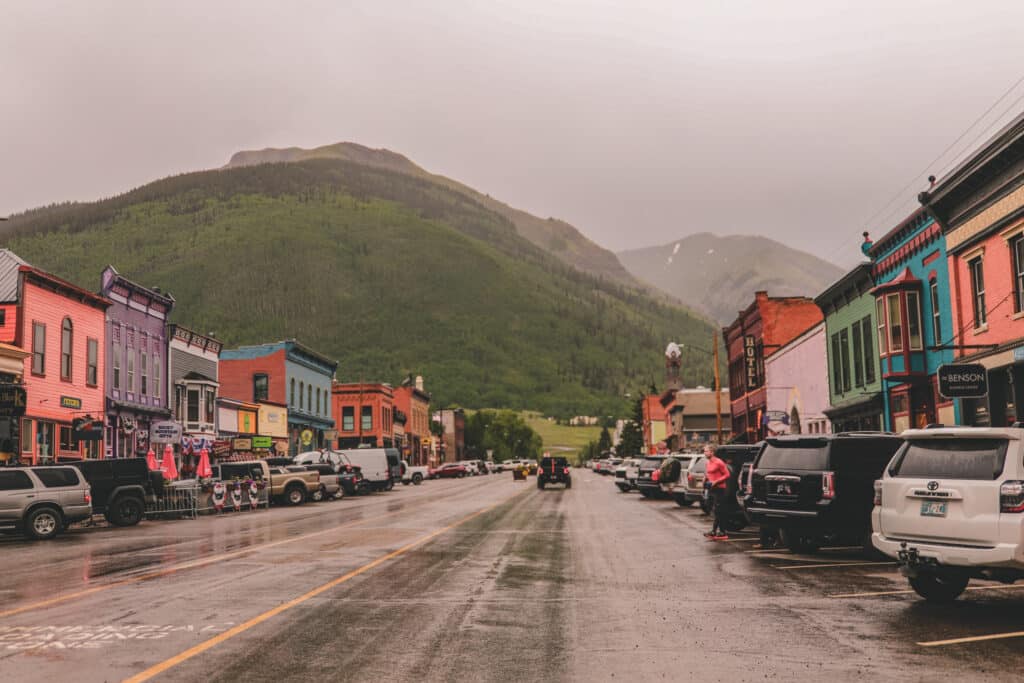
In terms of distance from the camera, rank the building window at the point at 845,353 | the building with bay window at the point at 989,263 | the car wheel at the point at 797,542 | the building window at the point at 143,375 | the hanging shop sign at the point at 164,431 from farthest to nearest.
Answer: the building window at the point at 143,375 < the hanging shop sign at the point at 164,431 < the building window at the point at 845,353 < the building with bay window at the point at 989,263 < the car wheel at the point at 797,542

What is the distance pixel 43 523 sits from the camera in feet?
86.0

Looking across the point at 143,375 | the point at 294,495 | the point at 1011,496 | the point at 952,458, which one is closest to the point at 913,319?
the point at 952,458

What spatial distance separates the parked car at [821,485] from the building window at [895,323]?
17339 millimetres

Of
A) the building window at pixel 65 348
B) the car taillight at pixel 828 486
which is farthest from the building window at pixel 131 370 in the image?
the car taillight at pixel 828 486

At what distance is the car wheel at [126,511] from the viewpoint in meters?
30.6

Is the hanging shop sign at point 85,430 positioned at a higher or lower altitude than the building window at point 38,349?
lower

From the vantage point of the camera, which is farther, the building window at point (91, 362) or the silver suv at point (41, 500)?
the building window at point (91, 362)

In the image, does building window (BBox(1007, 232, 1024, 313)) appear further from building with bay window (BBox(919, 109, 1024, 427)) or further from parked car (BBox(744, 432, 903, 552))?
parked car (BBox(744, 432, 903, 552))

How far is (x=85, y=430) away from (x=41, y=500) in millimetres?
16497

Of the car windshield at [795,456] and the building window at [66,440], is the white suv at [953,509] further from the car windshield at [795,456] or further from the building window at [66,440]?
the building window at [66,440]

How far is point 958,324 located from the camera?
100 ft

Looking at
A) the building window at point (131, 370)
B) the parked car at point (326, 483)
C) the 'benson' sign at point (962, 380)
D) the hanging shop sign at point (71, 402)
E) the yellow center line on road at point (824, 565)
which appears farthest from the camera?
the building window at point (131, 370)

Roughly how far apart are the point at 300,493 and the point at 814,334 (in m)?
24.6

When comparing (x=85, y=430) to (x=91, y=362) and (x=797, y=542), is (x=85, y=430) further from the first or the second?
(x=797, y=542)
